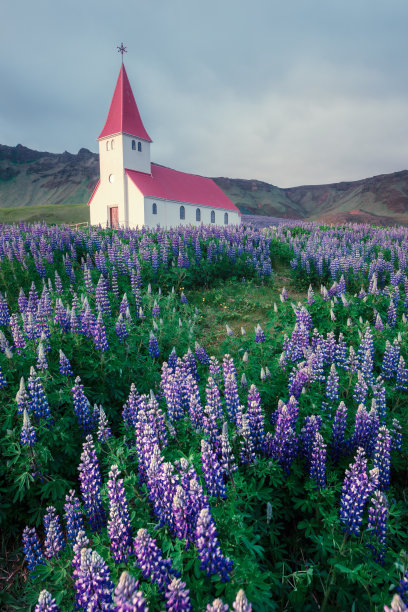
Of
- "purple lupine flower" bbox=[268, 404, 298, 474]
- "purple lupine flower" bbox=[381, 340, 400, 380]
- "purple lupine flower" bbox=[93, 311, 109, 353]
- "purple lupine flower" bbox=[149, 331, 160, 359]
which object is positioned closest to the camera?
"purple lupine flower" bbox=[268, 404, 298, 474]

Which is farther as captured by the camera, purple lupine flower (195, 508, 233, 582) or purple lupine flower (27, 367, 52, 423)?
purple lupine flower (27, 367, 52, 423)

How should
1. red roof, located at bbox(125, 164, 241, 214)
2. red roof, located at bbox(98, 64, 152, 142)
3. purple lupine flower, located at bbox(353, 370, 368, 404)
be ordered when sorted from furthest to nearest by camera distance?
1. red roof, located at bbox(125, 164, 241, 214)
2. red roof, located at bbox(98, 64, 152, 142)
3. purple lupine flower, located at bbox(353, 370, 368, 404)

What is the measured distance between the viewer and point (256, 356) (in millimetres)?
5246

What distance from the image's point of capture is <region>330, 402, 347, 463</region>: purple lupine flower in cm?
338

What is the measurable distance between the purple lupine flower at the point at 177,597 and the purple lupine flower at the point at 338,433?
2151 millimetres

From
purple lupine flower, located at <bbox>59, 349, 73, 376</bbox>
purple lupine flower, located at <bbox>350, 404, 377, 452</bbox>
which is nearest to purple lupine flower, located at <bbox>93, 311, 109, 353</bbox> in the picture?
purple lupine flower, located at <bbox>59, 349, 73, 376</bbox>

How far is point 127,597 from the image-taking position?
1.59 m

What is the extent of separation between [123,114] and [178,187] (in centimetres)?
950

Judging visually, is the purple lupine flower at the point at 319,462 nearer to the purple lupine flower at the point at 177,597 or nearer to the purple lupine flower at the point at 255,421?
the purple lupine flower at the point at 255,421

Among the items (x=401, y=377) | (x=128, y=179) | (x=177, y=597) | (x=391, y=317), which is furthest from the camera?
(x=128, y=179)

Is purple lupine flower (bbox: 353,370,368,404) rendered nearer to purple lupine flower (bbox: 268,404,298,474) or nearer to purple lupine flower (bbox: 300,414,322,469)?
purple lupine flower (bbox: 300,414,322,469)

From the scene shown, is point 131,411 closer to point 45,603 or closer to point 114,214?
point 45,603

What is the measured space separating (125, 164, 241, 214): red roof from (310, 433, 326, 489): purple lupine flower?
33432 millimetres

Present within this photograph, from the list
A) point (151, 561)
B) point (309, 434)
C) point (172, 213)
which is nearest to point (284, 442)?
point (309, 434)
